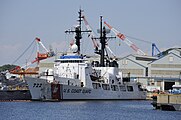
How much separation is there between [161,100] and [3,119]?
65.6 feet

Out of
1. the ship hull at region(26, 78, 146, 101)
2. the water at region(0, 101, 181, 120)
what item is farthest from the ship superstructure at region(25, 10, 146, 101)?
the water at region(0, 101, 181, 120)

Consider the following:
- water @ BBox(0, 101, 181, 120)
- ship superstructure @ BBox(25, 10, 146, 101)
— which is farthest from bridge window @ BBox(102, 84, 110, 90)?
water @ BBox(0, 101, 181, 120)

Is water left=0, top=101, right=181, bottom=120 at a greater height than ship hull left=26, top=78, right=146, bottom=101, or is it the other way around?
ship hull left=26, top=78, right=146, bottom=101

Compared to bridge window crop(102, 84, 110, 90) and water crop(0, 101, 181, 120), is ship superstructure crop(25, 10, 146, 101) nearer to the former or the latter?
bridge window crop(102, 84, 110, 90)

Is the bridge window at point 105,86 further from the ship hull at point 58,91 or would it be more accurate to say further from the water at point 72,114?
the water at point 72,114

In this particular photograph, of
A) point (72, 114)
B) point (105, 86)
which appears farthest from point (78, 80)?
point (72, 114)

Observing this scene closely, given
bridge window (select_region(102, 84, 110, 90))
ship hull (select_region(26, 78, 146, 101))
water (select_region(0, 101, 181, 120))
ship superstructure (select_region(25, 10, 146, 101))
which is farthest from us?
bridge window (select_region(102, 84, 110, 90))

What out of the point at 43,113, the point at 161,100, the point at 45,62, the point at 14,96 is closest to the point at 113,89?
the point at 14,96

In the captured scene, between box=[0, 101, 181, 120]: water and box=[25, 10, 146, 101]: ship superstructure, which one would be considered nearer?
box=[0, 101, 181, 120]: water

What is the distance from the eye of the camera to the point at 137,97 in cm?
8975

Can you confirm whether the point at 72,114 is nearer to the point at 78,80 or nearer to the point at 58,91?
the point at 58,91

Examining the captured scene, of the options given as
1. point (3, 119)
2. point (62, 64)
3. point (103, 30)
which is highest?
point (103, 30)

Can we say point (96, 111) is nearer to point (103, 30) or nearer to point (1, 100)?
point (1, 100)

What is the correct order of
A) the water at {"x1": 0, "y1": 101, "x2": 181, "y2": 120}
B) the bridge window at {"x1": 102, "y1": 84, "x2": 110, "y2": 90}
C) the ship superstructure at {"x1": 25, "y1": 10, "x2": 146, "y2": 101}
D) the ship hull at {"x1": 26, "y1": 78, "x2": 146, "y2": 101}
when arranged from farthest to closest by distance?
the bridge window at {"x1": 102, "y1": 84, "x2": 110, "y2": 90} < the ship superstructure at {"x1": 25, "y1": 10, "x2": 146, "y2": 101} < the ship hull at {"x1": 26, "y1": 78, "x2": 146, "y2": 101} < the water at {"x1": 0, "y1": 101, "x2": 181, "y2": 120}
